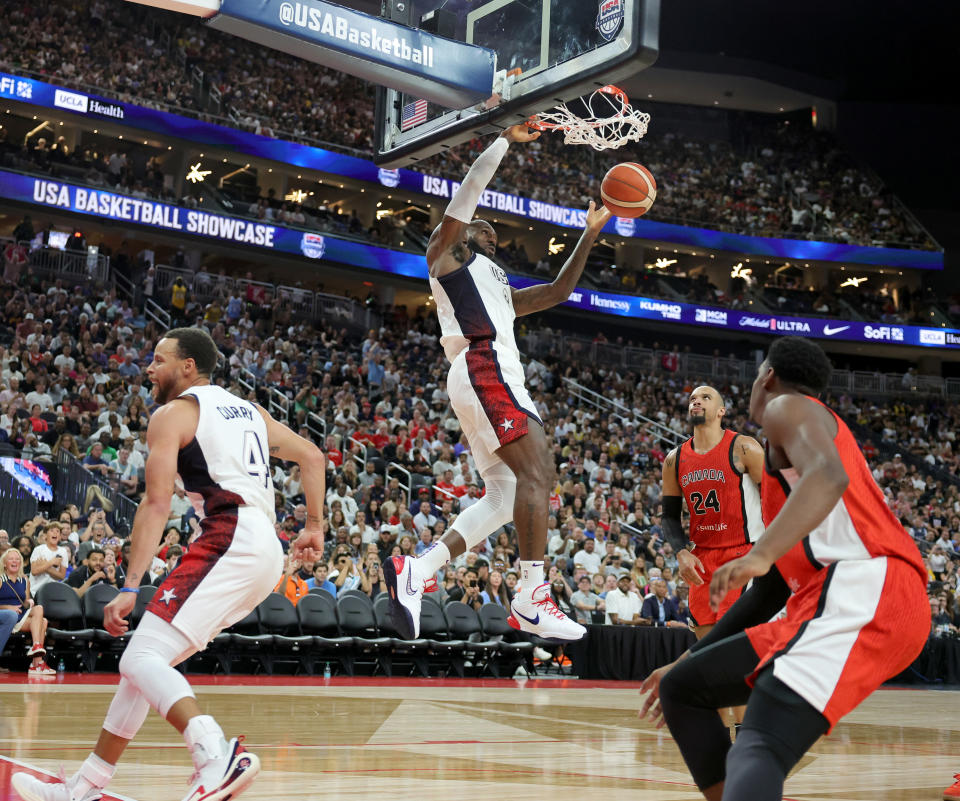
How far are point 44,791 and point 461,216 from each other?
3.28m

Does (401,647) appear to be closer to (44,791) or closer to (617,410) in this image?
(44,791)

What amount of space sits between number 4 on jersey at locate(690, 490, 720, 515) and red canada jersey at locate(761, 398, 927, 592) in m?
3.72

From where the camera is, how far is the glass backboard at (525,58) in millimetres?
6805

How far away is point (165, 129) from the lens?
27.1 meters

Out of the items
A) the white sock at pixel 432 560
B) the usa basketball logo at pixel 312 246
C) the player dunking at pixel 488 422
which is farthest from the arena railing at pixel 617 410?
Result: the white sock at pixel 432 560

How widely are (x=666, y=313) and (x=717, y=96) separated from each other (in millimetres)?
10946

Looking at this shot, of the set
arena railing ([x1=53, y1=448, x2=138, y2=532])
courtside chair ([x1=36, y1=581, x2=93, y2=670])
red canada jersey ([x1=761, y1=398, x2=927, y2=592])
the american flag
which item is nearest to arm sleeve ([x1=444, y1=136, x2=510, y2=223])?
the american flag

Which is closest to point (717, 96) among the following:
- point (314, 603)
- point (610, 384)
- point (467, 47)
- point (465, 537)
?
point (610, 384)

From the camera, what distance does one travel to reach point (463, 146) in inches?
1275

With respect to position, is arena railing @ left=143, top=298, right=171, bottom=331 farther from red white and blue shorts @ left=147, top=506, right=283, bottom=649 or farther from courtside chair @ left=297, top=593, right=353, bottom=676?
red white and blue shorts @ left=147, top=506, right=283, bottom=649

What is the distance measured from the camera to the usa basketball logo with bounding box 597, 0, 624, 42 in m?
6.89

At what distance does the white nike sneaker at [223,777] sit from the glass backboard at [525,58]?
4.59m

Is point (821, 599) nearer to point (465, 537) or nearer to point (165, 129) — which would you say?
point (465, 537)

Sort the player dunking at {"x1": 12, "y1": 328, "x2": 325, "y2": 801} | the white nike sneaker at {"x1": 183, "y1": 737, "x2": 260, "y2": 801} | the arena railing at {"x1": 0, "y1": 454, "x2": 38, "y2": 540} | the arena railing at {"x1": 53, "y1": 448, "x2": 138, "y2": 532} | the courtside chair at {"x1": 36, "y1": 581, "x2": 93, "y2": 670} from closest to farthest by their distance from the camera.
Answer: the white nike sneaker at {"x1": 183, "y1": 737, "x2": 260, "y2": 801}, the player dunking at {"x1": 12, "y1": 328, "x2": 325, "y2": 801}, the courtside chair at {"x1": 36, "y1": 581, "x2": 93, "y2": 670}, the arena railing at {"x1": 0, "y1": 454, "x2": 38, "y2": 540}, the arena railing at {"x1": 53, "y1": 448, "x2": 138, "y2": 532}
